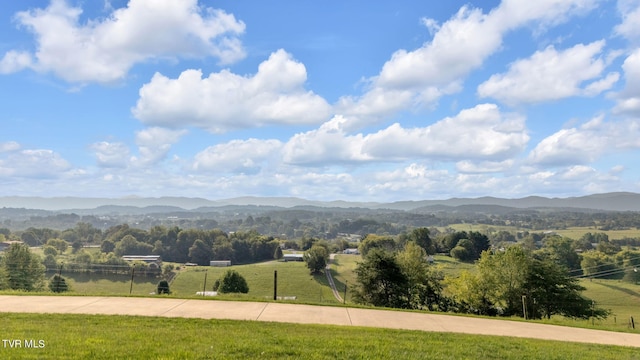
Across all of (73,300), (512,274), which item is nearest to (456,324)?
(73,300)

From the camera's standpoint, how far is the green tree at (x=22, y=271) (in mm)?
34031

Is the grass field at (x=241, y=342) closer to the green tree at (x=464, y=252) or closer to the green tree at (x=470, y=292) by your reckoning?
the green tree at (x=470, y=292)

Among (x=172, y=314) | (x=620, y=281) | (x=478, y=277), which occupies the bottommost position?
(x=620, y=281)

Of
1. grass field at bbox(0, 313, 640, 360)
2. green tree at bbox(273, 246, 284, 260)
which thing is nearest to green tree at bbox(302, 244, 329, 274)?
green tree at bbox(273, 246, 284, 260)

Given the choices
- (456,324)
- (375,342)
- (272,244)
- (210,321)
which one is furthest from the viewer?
(272,244)

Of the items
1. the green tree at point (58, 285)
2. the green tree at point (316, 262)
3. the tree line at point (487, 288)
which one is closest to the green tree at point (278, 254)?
the green tree at point (316, 262)

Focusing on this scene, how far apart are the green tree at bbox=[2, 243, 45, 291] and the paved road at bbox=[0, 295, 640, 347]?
2502 centimetres

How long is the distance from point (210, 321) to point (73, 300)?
20.1ft

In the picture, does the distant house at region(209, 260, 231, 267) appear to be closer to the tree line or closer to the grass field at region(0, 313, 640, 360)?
the tree line

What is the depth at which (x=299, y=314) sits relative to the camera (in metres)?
12.2

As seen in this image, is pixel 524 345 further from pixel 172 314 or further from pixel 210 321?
pixel 172 314

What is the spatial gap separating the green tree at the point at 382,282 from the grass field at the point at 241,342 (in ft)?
51.6

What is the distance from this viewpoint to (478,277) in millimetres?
34406

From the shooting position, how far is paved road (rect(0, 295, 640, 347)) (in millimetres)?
11148
